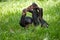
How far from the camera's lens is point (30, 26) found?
267 inches

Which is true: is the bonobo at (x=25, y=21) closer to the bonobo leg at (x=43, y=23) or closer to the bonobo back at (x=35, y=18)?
the bonobo back at (x=35, y=18)

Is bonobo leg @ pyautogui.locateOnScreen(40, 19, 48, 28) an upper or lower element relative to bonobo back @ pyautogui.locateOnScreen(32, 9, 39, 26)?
lower

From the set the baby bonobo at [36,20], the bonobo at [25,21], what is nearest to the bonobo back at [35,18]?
the baby bonobo at [36,20]

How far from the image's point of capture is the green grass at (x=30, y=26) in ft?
20.9

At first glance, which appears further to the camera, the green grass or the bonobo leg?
the bonobo leg

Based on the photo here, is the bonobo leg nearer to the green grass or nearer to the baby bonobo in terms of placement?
the baby bonobo

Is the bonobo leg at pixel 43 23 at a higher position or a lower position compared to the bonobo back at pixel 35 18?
lower

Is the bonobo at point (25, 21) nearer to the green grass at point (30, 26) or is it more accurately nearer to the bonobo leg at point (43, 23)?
the green grass at point (30, 26)

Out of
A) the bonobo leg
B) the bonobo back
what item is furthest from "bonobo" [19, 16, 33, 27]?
the bonobo leg

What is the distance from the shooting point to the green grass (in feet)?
20.9

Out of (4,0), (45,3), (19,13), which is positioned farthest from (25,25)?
(4,0)

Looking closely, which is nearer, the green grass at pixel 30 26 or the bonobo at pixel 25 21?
the green grass at pixel 30 26

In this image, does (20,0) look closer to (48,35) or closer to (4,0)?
(4,0)

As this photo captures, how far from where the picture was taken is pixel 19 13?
25.9 ft
